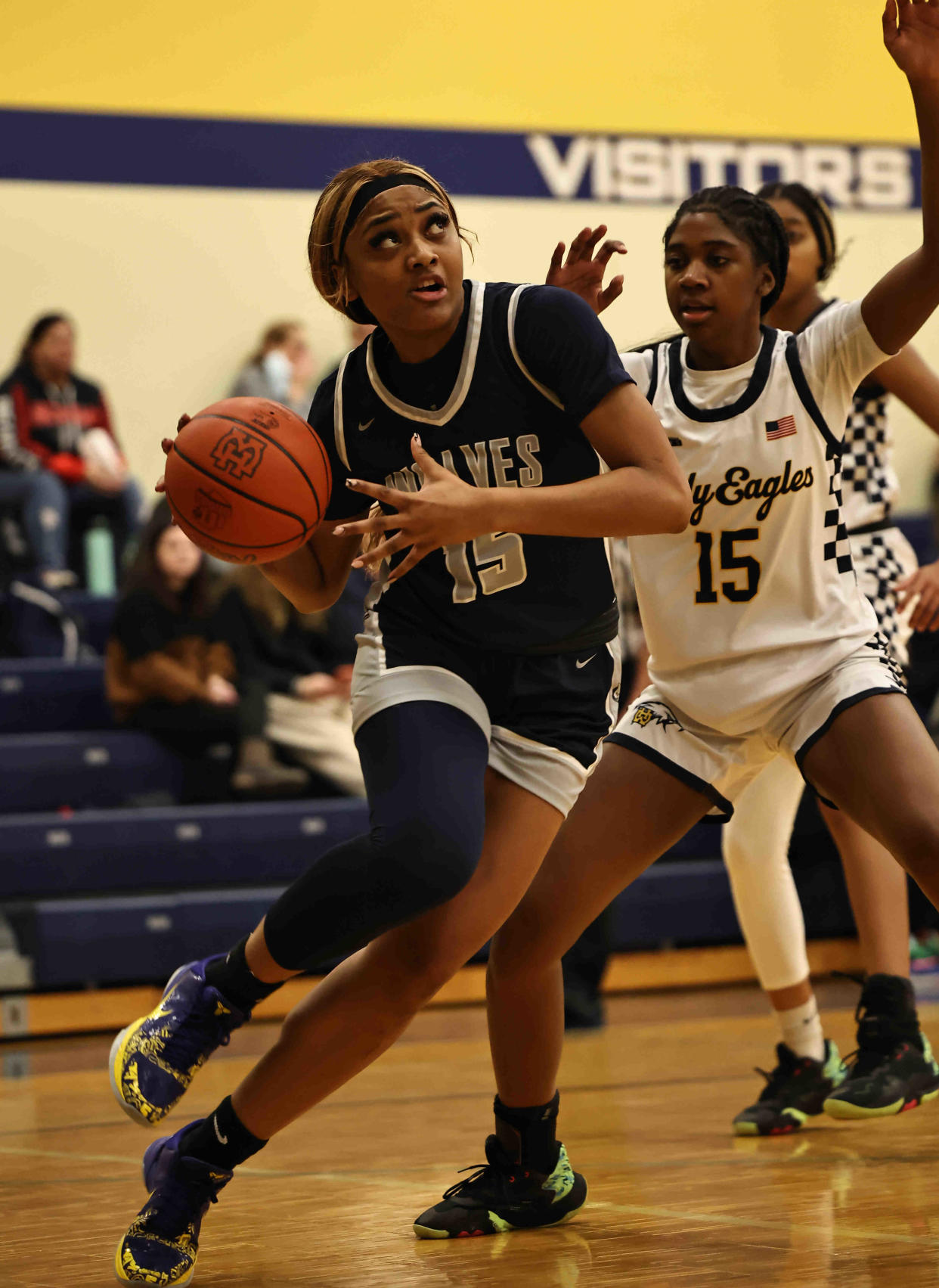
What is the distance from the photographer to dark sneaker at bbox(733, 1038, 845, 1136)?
3.63 metres

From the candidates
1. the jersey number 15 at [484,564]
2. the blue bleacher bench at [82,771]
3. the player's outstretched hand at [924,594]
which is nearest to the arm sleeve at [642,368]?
the jersey number 15 at [484,564]

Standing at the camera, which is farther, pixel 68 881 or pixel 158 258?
pixel 158 258

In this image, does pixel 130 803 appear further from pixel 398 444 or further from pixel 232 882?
pixel 398 444

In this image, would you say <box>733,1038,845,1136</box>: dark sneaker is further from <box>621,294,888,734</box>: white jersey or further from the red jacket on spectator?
the red jacket on spectator

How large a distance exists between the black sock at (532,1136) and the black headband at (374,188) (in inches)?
58.0

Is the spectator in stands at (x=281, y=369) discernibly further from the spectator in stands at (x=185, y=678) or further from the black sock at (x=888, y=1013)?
the black sock at (x=888, y=1013)

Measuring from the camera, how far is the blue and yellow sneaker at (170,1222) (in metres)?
2.41

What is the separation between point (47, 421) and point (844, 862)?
5828 mm

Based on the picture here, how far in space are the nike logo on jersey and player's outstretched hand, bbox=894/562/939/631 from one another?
2.27ft

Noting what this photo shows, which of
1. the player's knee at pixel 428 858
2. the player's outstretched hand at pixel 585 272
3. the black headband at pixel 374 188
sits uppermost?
the black headband at pixel 374 188

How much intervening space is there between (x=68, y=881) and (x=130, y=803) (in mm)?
512

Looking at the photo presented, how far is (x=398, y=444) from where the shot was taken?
2660 mm

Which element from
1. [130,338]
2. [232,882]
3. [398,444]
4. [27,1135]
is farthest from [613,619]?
[130,338]

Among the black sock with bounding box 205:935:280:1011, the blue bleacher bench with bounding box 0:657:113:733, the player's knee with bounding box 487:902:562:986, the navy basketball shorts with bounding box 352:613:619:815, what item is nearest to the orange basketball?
the navy basketball shorts with bounding box 352:613:619:815
